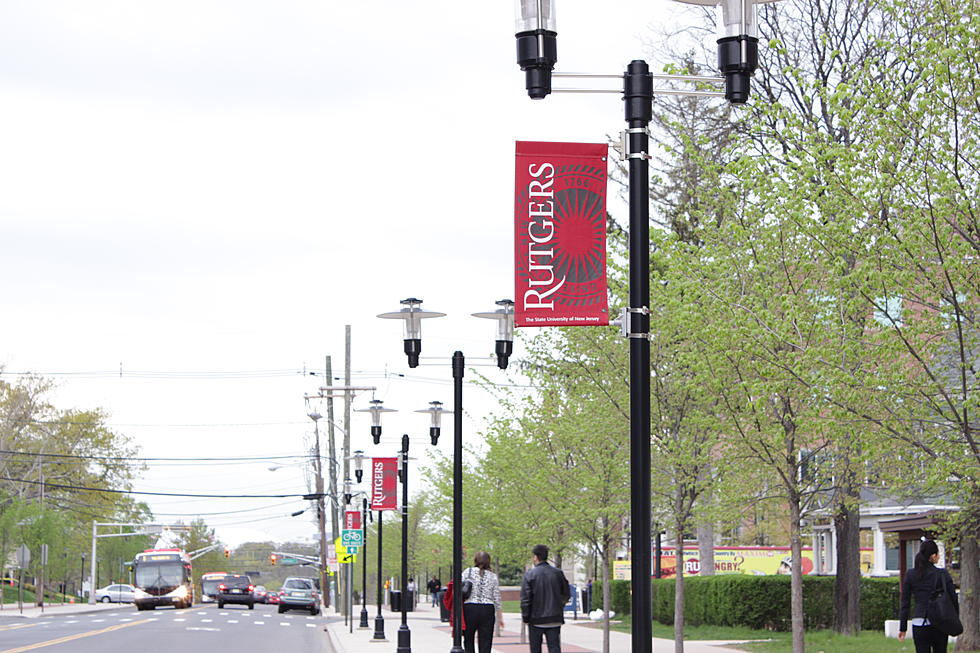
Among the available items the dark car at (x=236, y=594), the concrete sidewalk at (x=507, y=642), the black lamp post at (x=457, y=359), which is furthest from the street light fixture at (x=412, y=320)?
the dark car at (x=236, y=594)

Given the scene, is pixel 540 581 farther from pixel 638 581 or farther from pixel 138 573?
pixel 138 573

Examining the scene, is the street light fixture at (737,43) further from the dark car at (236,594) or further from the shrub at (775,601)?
the dark car at (236,594)

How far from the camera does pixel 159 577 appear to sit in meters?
69.1

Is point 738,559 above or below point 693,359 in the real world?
below

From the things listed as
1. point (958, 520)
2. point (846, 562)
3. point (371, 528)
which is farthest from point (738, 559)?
point (371, 528)

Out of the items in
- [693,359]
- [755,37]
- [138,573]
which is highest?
[755,37]

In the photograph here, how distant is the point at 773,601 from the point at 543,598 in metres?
19.6

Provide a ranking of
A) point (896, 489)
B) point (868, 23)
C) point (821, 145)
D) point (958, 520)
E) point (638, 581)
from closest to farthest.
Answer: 1. point (638, 581)
2. point (821, 145)
3. point (896, 489)
4. point (958, 520)
5. point (868, 23)

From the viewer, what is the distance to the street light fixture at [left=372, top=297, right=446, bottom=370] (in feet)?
70.4

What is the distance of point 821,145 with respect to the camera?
13.6 metres

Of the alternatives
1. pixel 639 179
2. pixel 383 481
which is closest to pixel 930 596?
pixel 639 179

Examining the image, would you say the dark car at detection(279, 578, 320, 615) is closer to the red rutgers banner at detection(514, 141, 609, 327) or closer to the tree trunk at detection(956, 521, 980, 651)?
the tree trunk at detection(956, 521, 980, 651)

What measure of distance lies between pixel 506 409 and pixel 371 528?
83668 mm

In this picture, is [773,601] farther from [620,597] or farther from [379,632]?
[620,597]
